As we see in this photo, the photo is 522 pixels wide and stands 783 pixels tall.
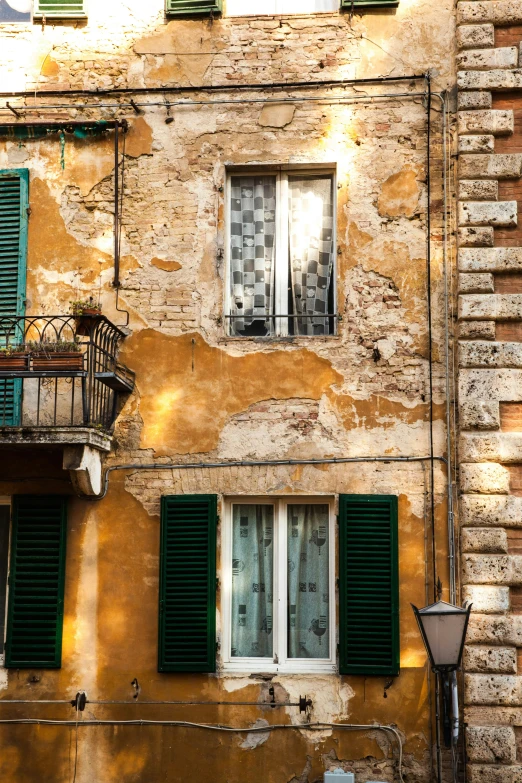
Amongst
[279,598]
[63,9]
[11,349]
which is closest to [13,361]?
[11,349]

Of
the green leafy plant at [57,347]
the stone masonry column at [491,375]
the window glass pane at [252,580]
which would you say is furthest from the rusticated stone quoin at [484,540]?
the green leafy plant at [57,347]

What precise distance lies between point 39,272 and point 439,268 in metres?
3.85

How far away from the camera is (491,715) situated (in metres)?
8.55

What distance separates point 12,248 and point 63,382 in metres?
1.47

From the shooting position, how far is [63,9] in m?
10.1

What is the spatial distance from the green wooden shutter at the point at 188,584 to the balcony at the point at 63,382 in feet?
2.99

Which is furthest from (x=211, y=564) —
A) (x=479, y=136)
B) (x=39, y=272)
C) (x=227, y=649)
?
(x=479, y=136)

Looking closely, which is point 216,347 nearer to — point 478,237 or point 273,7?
point 478,237

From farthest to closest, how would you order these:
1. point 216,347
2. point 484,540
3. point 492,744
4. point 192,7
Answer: point 192,7 < point 216,347 < point 484,540 < point 492,744

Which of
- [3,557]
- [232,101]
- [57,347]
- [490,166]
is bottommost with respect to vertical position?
[3,557]

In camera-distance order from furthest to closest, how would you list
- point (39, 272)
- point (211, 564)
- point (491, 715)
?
point (39, 272) < point (211, 564) < point (491, 715)

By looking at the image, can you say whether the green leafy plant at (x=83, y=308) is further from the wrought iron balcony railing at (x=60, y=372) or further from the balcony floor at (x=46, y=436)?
the balcony floor at (x=46, y=436)

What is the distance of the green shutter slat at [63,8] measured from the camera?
33.1 ft

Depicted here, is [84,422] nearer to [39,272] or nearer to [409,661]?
[39,272]
